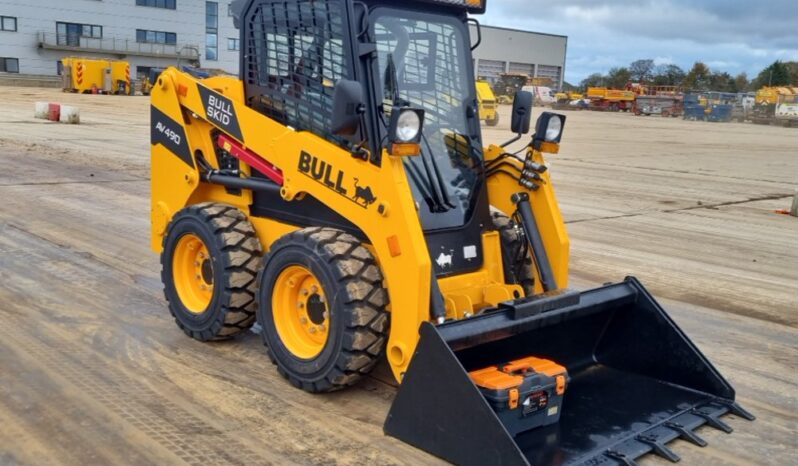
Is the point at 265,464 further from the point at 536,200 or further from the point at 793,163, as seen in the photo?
the point at 793,163

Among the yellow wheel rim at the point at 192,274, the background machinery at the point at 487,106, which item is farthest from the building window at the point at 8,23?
the yellow wheel rim at the point at 192,274

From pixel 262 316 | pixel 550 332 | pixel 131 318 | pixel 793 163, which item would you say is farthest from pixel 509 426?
pixel 793 163

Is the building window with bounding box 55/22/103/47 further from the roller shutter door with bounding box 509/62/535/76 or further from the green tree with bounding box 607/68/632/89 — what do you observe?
the green tree with bounding box 607/68/632/89

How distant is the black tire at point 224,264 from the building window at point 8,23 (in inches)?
2316

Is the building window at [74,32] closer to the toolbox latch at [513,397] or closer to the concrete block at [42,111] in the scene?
the concrete block at [42,111]

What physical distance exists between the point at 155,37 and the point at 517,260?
63.7 meters

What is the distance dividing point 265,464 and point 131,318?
2560 mm

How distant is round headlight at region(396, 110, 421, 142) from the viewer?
4.04 metres

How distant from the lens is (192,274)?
5473 millimetres

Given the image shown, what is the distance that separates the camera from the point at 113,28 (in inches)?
2386

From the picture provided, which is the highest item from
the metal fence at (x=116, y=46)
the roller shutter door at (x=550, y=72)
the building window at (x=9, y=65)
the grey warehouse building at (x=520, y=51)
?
the grey warehouse building at (x=520, y=51)

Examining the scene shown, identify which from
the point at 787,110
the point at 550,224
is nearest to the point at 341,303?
the point at 550,224

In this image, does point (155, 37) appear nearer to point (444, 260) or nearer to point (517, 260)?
point (517, 260)

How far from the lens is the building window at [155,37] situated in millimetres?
62500
